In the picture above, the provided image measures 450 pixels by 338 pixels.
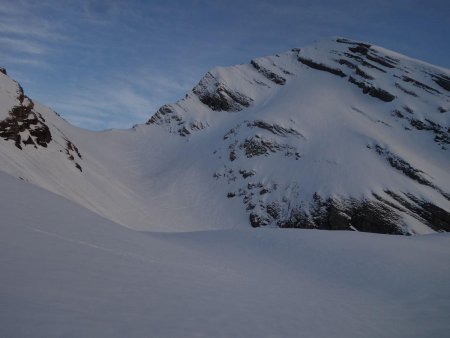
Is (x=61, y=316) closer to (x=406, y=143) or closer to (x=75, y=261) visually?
(x=75, y=261)

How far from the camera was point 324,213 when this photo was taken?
41.9m

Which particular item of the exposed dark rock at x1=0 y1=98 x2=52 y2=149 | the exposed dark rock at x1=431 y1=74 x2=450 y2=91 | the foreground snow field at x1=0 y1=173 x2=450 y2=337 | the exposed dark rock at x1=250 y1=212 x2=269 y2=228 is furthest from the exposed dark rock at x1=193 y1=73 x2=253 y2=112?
the foreground snow field at x1=0 y1=173 x2=450 y2=337

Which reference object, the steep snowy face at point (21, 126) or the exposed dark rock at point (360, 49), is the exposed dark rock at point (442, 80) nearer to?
the exposed dark rock at point (360, 49)

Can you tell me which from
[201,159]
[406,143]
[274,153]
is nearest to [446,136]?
[406,143]

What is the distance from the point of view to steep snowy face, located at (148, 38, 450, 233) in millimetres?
42656

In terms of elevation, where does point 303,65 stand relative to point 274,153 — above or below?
above

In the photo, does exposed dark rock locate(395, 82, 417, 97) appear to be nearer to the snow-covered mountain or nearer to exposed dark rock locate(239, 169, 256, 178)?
the snow-covered mountain

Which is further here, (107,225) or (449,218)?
(449,218)

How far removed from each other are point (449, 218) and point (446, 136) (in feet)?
75.6

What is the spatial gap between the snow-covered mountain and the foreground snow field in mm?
19143

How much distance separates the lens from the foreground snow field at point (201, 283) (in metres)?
5.38

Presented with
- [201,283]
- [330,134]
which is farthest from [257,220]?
[201,283]

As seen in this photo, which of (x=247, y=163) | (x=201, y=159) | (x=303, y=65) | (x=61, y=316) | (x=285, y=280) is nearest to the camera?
(x=61, y=316)

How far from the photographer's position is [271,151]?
175 feet
